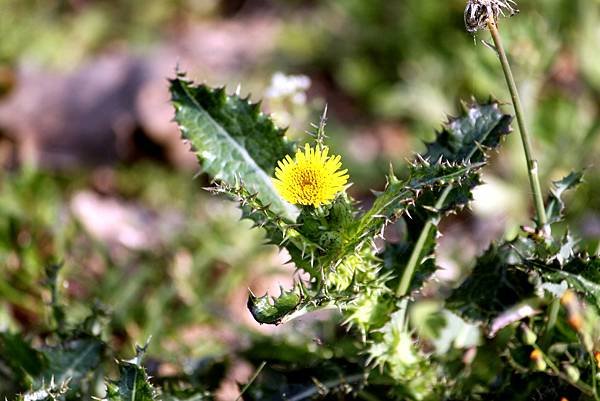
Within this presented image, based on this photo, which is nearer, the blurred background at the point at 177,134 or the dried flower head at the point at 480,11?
the dried flower head at the point at 480,11

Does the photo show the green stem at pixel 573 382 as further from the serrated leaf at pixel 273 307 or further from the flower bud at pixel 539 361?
the serrated leaf at pixel 273 307

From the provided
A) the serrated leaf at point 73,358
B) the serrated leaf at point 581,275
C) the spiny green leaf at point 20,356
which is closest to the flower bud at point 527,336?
the serrated leaf at point 581,275

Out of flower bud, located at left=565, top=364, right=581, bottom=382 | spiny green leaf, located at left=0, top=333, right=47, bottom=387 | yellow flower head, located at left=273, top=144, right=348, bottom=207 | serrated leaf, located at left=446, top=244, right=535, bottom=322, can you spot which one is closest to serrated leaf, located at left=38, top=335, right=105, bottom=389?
spiny green leaf, located at left=0, top=333, right=47, bottom=387

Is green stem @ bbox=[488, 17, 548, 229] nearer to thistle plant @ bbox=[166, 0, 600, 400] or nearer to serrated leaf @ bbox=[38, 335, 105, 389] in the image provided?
thistle plant @ bbox=[166, 0, 600, 400]

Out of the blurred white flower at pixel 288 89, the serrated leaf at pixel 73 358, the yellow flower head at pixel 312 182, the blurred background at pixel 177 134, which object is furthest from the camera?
the blurred background at pixel 177 134

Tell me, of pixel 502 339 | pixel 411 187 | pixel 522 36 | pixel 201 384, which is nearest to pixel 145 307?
pixel 201 384
